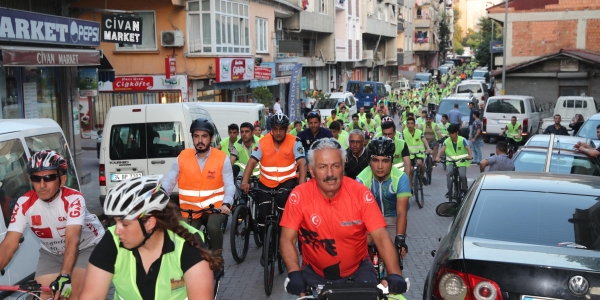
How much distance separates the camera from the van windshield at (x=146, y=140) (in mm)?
11914

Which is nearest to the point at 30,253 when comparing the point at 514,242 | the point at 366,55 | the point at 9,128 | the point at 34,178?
the point at 9,128

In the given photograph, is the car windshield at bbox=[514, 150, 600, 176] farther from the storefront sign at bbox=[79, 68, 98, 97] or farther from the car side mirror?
the storefront sign at bbox=[79, 68, 98, 97]

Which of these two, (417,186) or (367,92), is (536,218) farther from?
(367,92)

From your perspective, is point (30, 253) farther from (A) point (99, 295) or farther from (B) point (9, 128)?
(A) point (99, 295)

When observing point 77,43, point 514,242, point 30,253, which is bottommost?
point 30,253

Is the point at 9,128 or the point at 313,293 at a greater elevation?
the point at 9,128

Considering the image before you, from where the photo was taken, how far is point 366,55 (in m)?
60.5

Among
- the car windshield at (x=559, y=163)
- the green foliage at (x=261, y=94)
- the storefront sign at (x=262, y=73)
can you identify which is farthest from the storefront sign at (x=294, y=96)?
the car windshield at (x=559, y=163)

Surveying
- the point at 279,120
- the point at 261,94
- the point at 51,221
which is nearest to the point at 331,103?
the point at 261,94

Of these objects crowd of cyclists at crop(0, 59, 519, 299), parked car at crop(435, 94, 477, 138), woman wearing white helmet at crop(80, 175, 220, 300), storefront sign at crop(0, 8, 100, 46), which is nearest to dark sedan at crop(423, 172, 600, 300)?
crowd of cyclists at crop(0, 59, 519, 299)

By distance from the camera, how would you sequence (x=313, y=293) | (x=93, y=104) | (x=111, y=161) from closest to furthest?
(x=313, y=293)
(x=111, y=161)
(x=93, y=104)

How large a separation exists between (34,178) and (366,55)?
186ft

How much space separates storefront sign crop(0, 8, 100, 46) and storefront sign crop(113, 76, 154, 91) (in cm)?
879

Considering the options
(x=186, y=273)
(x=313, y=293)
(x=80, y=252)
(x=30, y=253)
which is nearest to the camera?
(x=186, y=273)
